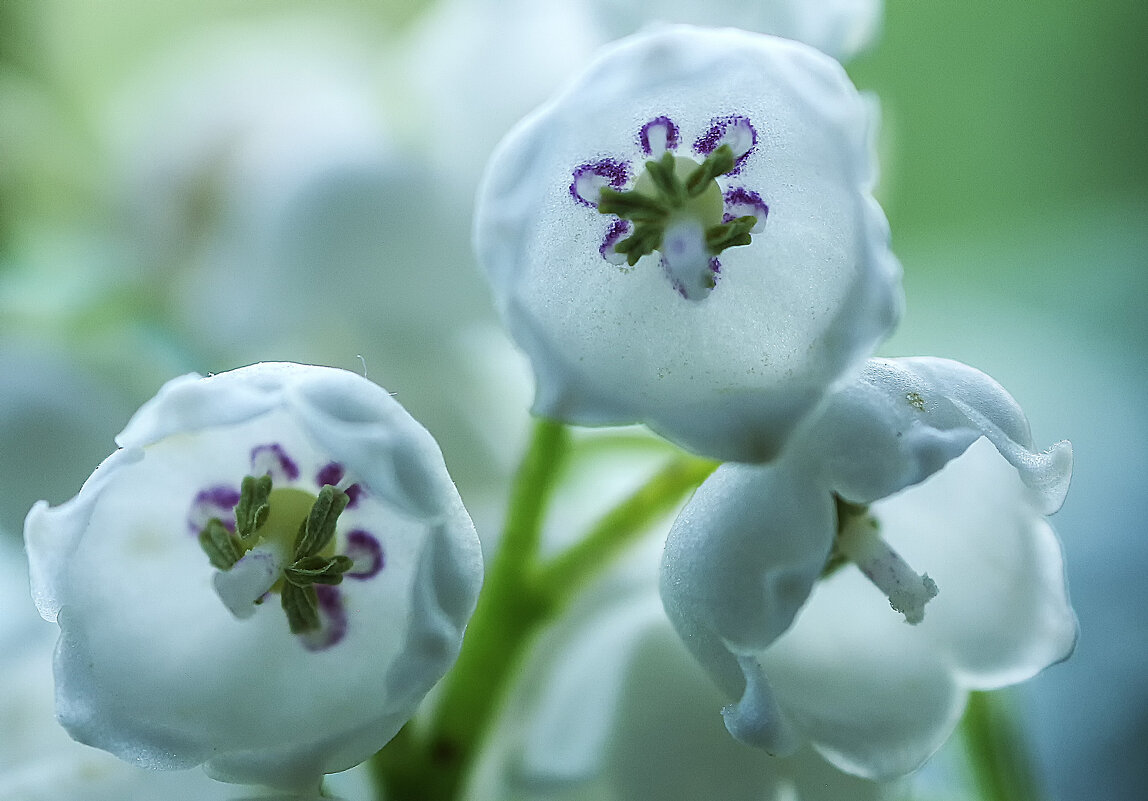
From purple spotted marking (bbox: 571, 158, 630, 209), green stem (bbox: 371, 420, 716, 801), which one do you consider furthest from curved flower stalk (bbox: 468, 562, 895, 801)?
purple spotted marking (bbox: 571, 158, 630, 209)

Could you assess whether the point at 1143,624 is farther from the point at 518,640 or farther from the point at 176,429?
the point at 176,429

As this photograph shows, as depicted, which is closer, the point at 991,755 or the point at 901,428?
the point at 901,428

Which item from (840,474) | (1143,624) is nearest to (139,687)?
(840,474)

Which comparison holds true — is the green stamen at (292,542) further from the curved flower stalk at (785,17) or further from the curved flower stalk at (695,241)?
the curved flower stalk at (785,17)

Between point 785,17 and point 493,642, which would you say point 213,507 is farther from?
point 785,17

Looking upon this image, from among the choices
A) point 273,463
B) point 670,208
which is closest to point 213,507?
point 273,463

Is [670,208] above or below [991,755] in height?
above

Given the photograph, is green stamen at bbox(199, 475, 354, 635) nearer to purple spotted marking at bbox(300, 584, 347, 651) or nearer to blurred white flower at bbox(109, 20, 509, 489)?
purple spotted marking at bbox(300, 584, 347, 651)

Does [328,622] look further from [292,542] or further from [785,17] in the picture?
[785,17]
